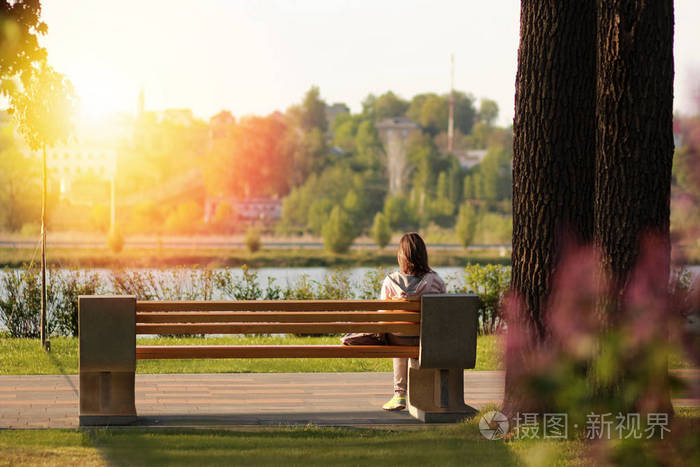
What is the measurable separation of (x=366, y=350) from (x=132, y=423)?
1398 millimetres

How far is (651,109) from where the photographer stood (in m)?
4.82

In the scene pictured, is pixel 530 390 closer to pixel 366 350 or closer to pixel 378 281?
pixel 366 350

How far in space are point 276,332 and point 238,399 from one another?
3.62 ft

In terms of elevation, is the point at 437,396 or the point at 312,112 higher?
the point at 312,112

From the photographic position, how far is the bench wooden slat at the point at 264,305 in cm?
535

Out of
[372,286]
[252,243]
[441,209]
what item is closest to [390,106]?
[441,209]

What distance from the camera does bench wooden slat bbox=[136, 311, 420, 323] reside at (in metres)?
5.28

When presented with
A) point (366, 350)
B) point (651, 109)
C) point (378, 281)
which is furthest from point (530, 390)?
point (378, 281)

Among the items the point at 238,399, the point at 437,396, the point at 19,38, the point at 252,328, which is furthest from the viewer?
the point at 19,38

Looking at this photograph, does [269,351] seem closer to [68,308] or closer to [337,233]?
[68,308]

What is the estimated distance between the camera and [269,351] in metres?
5.41

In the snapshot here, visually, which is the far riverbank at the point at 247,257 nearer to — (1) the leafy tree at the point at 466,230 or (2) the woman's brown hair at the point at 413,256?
(1) the leafy tree at the point at 466,230

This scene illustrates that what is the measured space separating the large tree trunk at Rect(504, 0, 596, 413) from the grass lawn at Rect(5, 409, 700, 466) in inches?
23.6

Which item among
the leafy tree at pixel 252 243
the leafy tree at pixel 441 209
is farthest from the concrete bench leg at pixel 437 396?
the leafy tree at pixel 441 209
